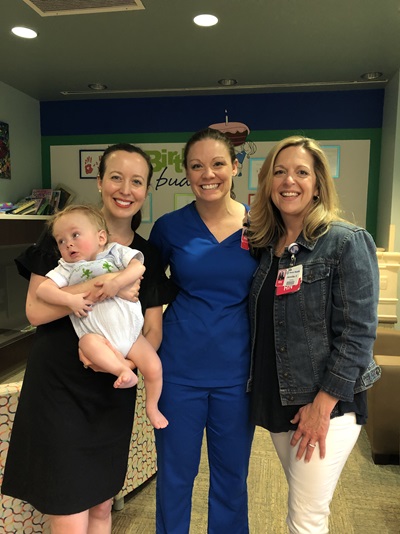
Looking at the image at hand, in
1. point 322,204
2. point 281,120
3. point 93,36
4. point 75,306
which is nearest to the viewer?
point 75,306

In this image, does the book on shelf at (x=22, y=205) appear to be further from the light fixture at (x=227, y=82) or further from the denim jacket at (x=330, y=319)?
the denim jacket at (x=330, y=319)

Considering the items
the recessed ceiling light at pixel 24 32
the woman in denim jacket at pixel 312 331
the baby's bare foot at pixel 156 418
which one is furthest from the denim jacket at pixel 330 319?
the recessed ceiling light at pixel 24 32

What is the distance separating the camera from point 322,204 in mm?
1375

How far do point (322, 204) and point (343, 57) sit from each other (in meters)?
2.92

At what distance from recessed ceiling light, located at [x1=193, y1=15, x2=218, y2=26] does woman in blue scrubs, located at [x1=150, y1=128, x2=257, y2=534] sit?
181 centimetres

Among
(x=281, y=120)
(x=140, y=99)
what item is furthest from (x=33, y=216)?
(x=281, y=120)

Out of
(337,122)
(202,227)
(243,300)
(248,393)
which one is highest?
(337,122)

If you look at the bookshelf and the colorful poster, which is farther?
the colorful poster

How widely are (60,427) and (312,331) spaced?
2.64 feet

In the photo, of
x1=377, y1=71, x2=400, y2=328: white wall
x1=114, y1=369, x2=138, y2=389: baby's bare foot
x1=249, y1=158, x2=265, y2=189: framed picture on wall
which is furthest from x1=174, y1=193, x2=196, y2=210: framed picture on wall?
x1=114, y1=369, x2=138, y2=389: baby's bare foot

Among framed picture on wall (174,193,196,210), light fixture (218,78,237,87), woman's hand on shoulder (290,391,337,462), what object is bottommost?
woman's hand on shoulder (290,391,337,462)

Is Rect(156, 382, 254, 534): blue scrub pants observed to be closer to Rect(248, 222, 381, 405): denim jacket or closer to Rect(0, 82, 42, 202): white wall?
Rect(248, 222, 381, 405): denim jacket

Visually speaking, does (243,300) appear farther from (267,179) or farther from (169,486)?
(169,486)

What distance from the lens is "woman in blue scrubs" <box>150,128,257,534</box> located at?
1526 mm
